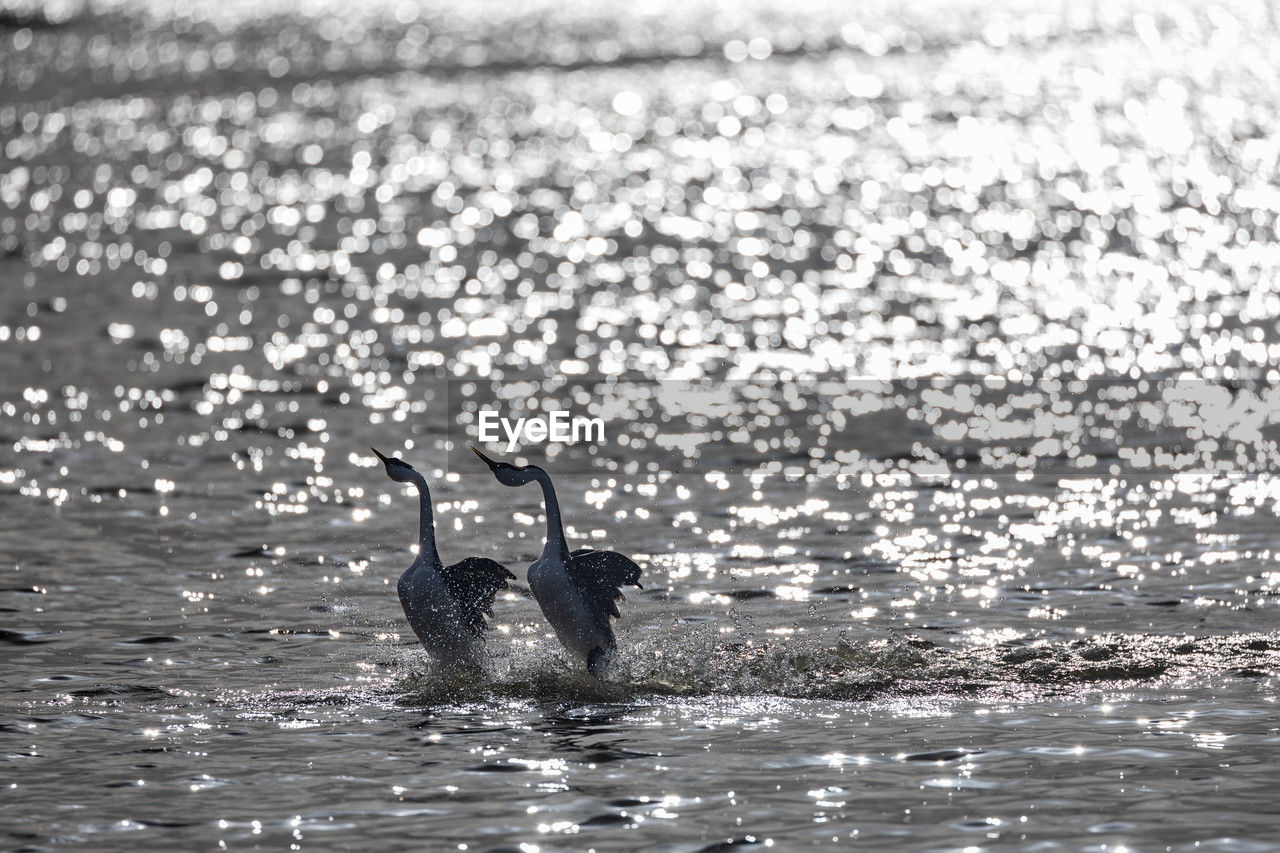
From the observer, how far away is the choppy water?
600 inches

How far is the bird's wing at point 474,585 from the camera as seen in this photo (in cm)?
Result: 1733

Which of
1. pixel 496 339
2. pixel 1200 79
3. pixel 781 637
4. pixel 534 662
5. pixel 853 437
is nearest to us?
pixel 534 662

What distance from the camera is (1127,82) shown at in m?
84.1

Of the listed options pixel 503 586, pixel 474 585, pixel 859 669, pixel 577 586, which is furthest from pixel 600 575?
pixel 859 669

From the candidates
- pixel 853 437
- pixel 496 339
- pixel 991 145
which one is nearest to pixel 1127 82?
pixel 991 145

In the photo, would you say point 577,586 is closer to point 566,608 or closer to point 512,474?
point 566,608

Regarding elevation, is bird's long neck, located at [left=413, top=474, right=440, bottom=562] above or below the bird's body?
above

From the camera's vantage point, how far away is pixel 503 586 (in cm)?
1766

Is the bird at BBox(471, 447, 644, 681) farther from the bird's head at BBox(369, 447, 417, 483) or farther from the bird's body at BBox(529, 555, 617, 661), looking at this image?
the bird's head at BBox(369, 447, 417, 483)

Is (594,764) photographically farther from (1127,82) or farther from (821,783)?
(1127,82)

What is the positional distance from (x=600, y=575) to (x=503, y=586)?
881 millimetres

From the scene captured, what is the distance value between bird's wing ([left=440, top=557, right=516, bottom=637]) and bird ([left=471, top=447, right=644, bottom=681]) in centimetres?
42

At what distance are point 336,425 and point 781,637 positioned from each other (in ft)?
40.8

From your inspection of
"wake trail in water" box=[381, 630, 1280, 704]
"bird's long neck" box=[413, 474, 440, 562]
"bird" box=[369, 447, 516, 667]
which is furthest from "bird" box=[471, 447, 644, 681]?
"bird's long neck" box=[413, 474, 440, 562]
